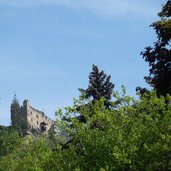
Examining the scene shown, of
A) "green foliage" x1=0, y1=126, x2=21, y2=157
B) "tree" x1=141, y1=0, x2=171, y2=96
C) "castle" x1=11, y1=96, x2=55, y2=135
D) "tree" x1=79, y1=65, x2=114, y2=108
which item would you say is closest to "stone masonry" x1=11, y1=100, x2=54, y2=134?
"castle" x1=11, y1=96, x2=55, y2=135

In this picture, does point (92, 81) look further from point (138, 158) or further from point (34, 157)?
point (138, 158)

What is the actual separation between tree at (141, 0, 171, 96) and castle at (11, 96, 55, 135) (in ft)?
345

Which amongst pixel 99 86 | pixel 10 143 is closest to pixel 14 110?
pixel 10 143

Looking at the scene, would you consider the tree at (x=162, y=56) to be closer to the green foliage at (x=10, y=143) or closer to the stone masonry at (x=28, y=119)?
the green foliage at (x=10, y=143)

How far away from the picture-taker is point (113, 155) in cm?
1675

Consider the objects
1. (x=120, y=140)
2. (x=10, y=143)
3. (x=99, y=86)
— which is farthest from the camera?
(x=10, y=143)

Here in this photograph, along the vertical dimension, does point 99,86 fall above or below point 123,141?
above

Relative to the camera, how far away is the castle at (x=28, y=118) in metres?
130

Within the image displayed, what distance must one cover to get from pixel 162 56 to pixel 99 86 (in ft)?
56.3

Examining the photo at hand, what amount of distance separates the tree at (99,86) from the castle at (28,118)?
87.4 metres

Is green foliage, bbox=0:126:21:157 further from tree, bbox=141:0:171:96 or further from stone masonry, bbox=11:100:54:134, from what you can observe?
stone masonry, bbox=11:100:54:134

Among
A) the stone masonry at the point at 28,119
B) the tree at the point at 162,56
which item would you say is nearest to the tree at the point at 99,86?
the tree at the point at 162,56

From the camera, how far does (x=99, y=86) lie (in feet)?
130

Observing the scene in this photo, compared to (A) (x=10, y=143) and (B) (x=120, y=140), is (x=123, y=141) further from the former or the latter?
(A) (x=10, y=143)
